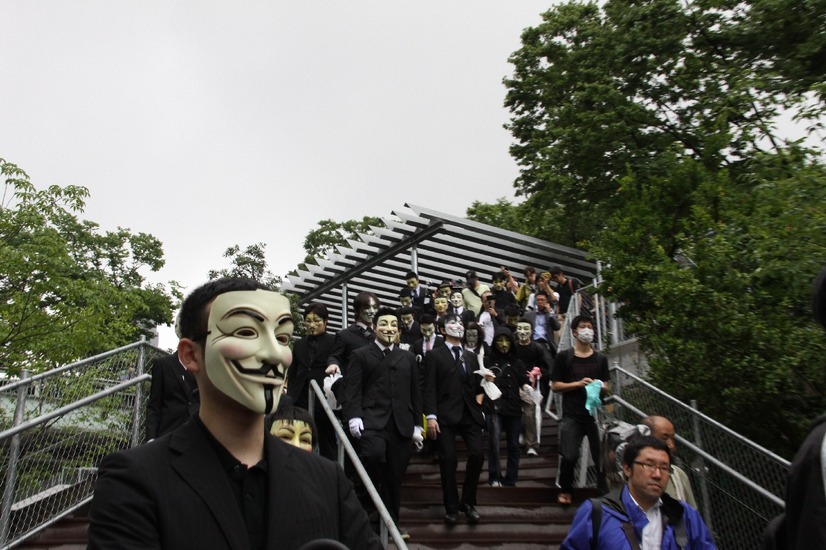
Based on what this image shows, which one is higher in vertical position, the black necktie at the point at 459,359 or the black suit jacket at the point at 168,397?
the black necktie at the point at 459,359

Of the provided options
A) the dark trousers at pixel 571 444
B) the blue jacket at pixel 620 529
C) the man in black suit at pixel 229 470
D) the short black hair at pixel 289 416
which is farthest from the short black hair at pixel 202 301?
the dark trousers at pixel 571 444

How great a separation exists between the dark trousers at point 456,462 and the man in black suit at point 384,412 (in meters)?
0.42

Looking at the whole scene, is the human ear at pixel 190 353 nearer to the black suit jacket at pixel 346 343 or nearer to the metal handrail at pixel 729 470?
the metal handrail at pixel 729 470

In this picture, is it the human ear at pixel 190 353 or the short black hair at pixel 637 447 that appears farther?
the short black hair at pixel 637 447

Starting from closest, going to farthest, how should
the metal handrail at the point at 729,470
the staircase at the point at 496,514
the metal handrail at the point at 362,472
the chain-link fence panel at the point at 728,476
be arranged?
the metal handrail at the point at 362,472 < the metal handrail at the point at 729,470 < the chain-link fence panel at the point at 728,476 < the staircase at the point at 496,514

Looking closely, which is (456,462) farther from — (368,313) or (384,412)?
(368,313)

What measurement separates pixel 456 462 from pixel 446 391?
0.76 metres

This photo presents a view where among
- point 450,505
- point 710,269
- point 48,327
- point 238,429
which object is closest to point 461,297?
point 710,269

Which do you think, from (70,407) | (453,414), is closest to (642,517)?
(453,414)

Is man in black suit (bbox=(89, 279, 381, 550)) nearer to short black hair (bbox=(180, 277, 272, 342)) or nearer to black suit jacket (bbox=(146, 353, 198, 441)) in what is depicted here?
short black hair (bbox=(180, 277, 272, 342))

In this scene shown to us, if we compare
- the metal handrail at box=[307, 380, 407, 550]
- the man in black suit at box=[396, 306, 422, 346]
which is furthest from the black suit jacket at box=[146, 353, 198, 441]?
the man in black suit at box=[396, 306, 422, 346]

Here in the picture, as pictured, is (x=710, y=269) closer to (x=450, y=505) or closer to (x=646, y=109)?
(x=450, y=505)

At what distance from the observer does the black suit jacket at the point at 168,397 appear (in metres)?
6.80

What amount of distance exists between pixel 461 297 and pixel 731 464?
6420 mm
